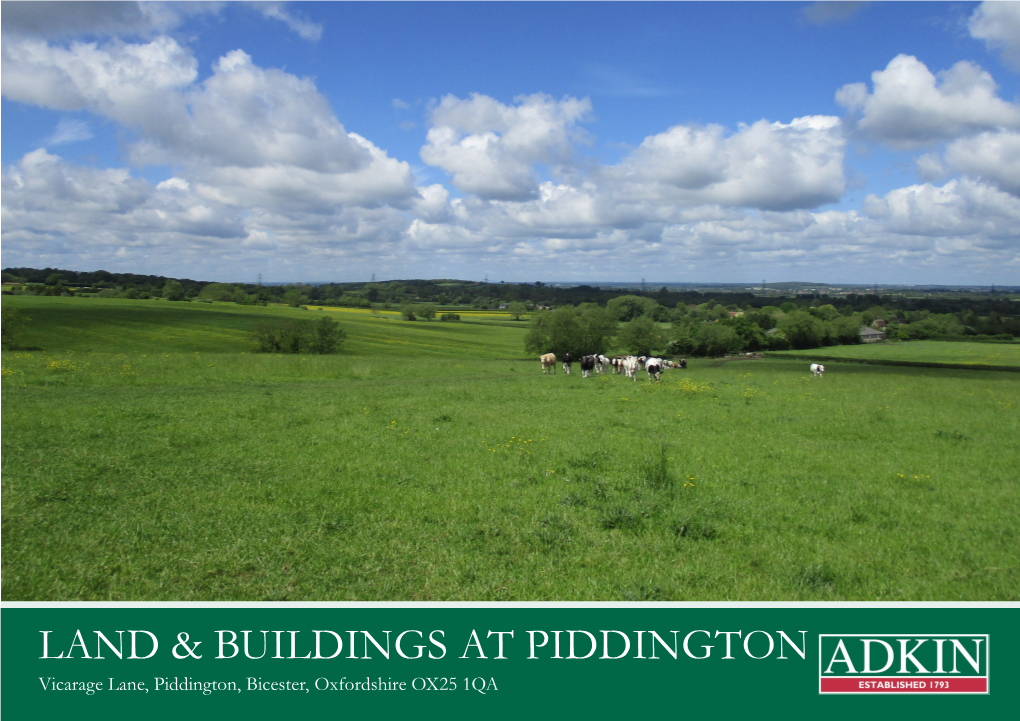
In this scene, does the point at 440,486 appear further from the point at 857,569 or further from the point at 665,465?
the point at 857,569

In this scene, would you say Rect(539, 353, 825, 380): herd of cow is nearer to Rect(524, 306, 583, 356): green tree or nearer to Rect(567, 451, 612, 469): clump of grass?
Rect(567, 451, 612, 469): clump of grass

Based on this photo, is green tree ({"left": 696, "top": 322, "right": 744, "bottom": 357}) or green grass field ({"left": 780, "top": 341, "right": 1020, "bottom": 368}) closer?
green grass field ({"left": 780, "top": 341, "right": 1020, "bottom": 368})

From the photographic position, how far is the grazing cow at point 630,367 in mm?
30462

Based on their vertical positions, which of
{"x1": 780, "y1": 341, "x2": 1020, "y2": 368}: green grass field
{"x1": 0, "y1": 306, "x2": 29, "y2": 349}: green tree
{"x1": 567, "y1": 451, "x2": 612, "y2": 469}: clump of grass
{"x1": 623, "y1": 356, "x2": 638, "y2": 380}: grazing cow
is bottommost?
{"x1": 780, "y1": 341, "x2": 1020, "y2": 368}: green grass field

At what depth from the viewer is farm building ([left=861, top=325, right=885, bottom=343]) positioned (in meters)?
108

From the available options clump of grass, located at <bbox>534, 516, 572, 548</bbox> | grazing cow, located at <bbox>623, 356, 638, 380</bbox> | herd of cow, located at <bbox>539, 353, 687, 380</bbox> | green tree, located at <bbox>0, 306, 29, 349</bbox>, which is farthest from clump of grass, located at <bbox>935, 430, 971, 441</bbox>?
green tree, located at <bbox>0, 306, 29, 349</bbox>

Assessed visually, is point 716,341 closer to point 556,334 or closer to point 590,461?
point 556,334

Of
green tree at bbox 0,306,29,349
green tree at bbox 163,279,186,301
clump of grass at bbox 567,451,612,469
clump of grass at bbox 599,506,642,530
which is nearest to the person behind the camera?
clump of grass at bbox 599,506,642,530

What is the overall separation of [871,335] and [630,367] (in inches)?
4072

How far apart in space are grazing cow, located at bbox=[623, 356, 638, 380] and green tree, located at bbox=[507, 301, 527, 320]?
10998cm

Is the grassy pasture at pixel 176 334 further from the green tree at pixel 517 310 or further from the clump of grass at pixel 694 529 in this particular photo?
the clump of grass at pixel 694 529

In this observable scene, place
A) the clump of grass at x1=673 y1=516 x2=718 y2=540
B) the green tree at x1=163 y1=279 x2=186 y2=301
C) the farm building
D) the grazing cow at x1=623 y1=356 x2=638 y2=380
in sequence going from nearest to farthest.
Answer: the clump of grass at x1=673 y1=516 x2=718 y2=540 → the grazing cow at x1=623 y1=356 x2=638 y2=380 → the green tree at x1=163 y1=279 x2=186 y2=301 → the farm building

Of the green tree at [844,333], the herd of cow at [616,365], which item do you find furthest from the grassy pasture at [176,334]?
the green tree at [844,333]
